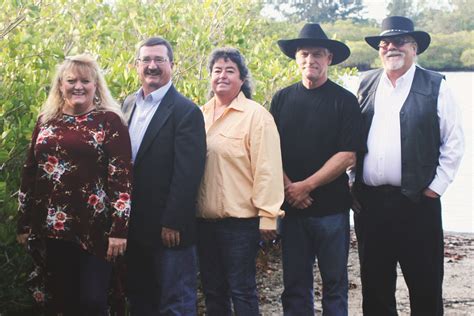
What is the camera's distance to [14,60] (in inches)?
203

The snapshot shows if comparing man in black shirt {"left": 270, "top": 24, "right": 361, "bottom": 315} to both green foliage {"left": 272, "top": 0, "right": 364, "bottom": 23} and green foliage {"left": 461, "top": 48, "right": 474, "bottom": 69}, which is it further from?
green foliage {"left": 272, "top": 0, "right": 364, "bottom": 23}

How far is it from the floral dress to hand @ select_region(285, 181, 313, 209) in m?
1.13

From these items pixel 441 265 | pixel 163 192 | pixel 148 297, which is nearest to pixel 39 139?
pixel 163 192

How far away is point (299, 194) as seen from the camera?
15.4 ft

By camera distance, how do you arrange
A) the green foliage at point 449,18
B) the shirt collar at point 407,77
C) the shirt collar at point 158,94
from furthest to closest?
1. the green foliage at point 449,18
2. the shirt collar at point 407,77
3. the shirt collar at point 158,94

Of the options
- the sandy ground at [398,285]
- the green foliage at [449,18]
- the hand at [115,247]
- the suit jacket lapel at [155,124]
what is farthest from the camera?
the green foliage at [449,18]

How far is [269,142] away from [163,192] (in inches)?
27.6

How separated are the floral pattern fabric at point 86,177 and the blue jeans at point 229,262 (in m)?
0.67

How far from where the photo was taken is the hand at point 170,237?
423 cm

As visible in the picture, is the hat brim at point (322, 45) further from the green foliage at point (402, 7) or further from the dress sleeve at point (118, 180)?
the green foliage at point (402, 7)

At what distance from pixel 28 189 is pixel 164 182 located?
2.47 feet

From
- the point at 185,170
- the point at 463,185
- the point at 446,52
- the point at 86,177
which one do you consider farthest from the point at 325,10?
the point at 86,177

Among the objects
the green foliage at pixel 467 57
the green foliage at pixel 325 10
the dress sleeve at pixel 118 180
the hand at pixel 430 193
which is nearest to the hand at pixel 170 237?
the dress sleeve at pixel 118 180

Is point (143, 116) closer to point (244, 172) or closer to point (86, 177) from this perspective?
point (86, 177)
